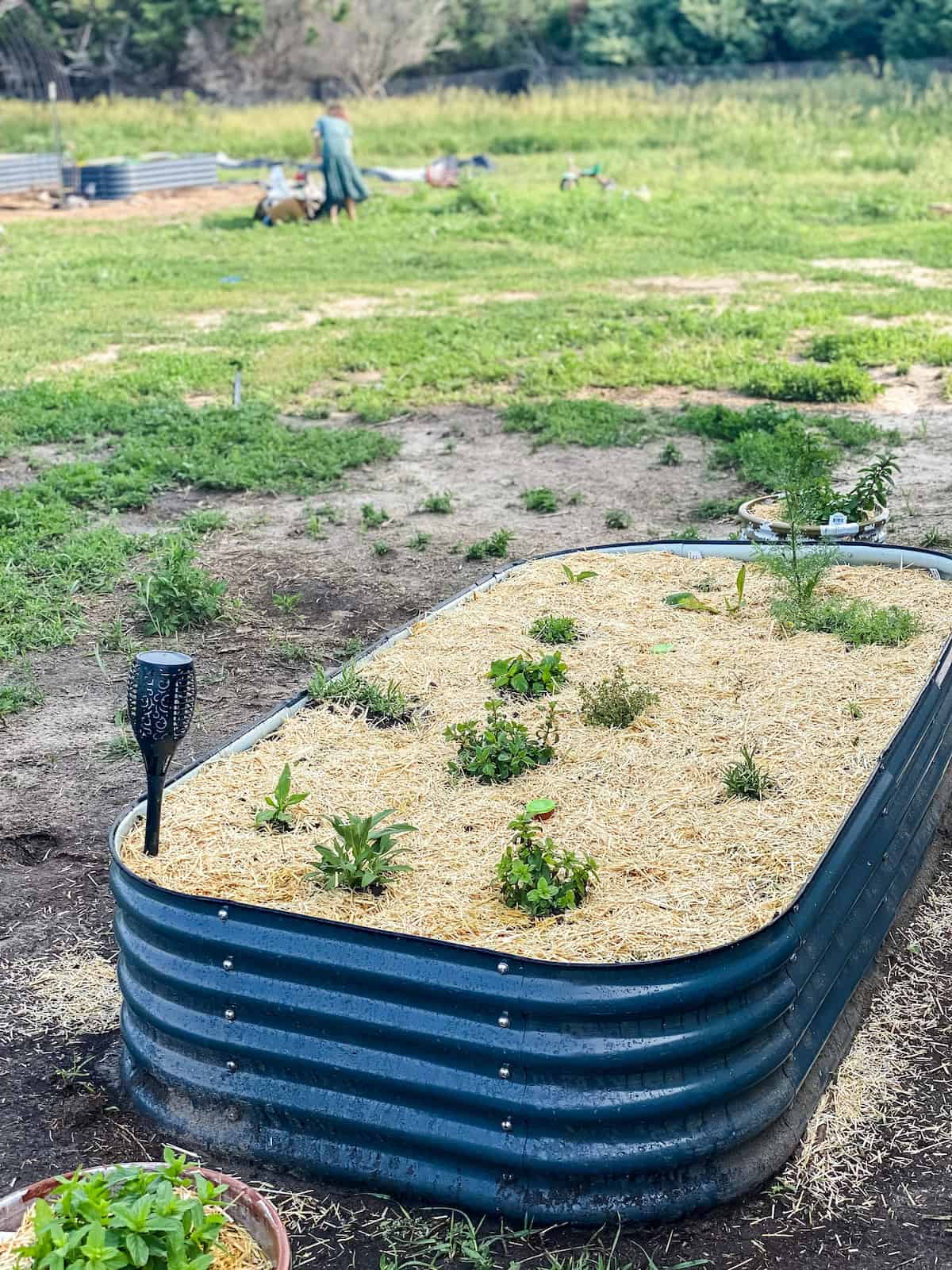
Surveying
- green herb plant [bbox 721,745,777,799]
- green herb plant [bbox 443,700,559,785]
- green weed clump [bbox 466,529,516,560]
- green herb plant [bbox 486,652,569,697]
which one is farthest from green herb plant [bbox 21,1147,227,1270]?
green weed clump [bbox 466,529,516,560]

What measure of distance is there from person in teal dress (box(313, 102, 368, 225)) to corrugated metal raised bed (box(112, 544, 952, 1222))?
16.2 meters

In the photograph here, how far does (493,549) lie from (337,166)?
501 inches

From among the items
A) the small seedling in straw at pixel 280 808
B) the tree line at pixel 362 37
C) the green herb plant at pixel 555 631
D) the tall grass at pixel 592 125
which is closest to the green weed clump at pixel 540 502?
the green herb plant at pixel 555 631

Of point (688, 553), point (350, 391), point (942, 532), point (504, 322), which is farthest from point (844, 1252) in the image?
point (504, 322)

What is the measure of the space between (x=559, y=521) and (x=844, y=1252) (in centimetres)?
497

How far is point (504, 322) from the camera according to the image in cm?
1187

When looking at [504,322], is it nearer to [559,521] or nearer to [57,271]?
[559,521]

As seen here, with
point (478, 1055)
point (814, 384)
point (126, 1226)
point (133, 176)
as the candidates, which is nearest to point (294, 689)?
point (478, 1055)

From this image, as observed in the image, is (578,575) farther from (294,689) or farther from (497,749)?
(497,749)

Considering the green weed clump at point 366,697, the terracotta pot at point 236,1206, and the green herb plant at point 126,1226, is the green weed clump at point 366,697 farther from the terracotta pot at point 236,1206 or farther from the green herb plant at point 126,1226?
the green herb plant at point 126,1226

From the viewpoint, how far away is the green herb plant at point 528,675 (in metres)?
4.45

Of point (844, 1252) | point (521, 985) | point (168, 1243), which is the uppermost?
point (521, 985)

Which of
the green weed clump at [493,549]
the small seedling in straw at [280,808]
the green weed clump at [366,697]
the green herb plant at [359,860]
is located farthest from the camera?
the green weed clump at [493,549]

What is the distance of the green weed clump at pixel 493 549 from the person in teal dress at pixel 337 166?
40.6 ft
